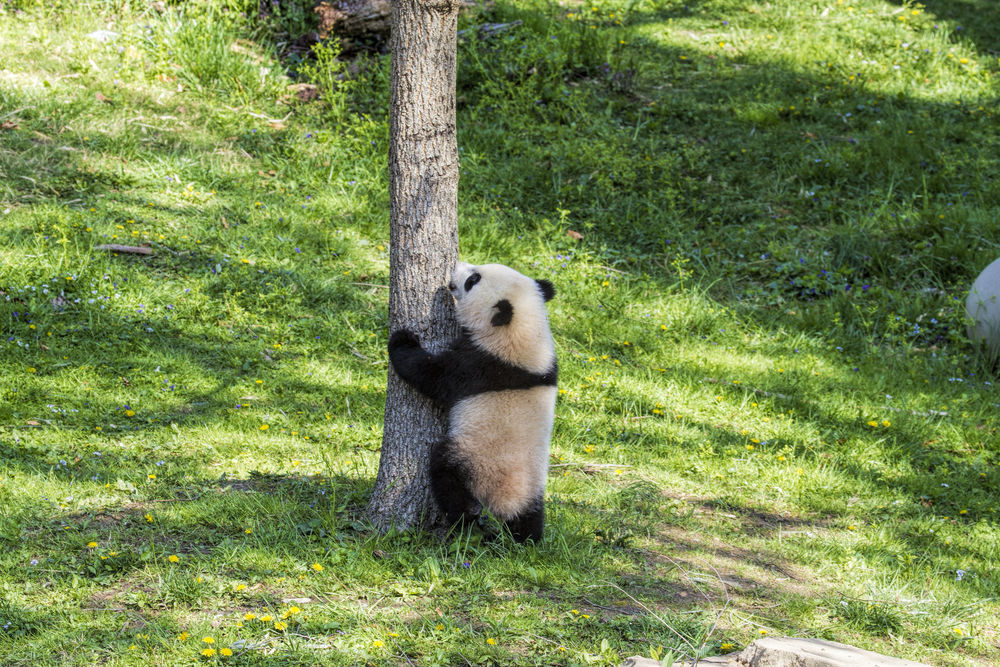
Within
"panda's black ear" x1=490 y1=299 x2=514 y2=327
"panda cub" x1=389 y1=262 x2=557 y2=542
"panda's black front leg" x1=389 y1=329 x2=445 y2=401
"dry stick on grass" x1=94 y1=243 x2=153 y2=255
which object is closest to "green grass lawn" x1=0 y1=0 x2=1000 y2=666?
"dry stick on grass" x1=94 y1=243 x2=153 y2=255

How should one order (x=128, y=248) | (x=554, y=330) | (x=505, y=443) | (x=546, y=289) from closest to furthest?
1. (x=505, y=443)
2. (x=546, y=289)
3. (x=128, y=248)
4. (x=554, y=330)

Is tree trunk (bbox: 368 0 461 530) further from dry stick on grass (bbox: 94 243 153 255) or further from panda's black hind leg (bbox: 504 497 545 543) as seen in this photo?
dry stick on grass (bbox: 94 243 153 255)

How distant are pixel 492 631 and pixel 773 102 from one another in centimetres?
844

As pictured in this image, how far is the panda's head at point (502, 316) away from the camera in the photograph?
13.1 ft

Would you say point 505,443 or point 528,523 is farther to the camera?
point 528,523

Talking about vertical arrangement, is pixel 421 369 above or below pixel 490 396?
above

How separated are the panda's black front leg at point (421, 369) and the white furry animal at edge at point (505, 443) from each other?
0.14 m

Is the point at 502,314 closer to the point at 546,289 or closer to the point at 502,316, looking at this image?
the point at 502,316

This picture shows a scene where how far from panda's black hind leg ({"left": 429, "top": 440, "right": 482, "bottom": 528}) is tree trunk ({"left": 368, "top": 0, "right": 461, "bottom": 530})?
8 centimetres

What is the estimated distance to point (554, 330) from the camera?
23.7 ft

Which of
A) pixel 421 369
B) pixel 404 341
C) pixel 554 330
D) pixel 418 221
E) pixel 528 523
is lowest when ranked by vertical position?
pixel 528 523

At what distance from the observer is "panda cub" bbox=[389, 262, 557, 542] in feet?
13.0

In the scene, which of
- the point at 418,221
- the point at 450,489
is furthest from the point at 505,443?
the point at 418,221

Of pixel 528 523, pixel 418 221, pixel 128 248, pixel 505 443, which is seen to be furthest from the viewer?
pixel 128 248
